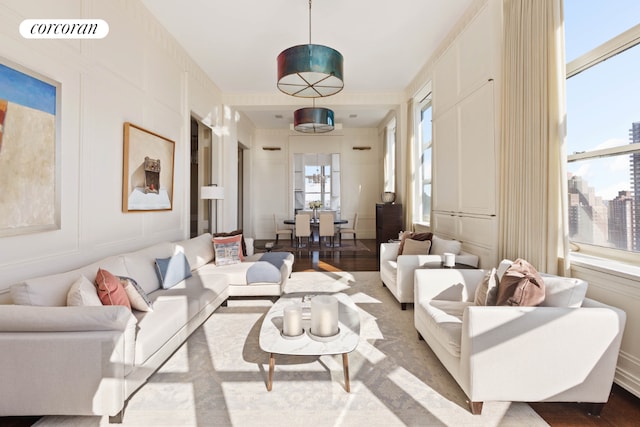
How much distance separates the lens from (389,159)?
8227 millimetres

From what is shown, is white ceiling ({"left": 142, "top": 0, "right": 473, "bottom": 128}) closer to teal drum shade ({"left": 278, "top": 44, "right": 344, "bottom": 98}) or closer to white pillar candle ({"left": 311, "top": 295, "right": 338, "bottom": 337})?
teal drum shade ({"left": 278, "top": 44, "right": 344, "bottom": 98})

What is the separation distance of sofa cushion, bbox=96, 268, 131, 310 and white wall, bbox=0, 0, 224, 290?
555 millimetres

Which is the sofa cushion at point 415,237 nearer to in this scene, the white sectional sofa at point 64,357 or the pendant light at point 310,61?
the pendant light at point 310,61

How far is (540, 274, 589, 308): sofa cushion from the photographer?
181 cm

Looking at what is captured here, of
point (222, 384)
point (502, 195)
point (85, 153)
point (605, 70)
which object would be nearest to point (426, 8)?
A: point (605, 70)

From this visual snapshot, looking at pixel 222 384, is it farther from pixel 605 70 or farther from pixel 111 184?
pixel 605 70

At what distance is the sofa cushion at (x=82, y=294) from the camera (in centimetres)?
183

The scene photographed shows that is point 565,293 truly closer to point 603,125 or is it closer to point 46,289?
point 603,125

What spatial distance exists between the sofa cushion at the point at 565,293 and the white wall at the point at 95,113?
3.56 meters

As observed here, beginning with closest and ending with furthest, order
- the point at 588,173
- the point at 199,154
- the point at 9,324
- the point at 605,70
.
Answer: the point at 9,324 < the point at 605,70 < the point at 588,173 < the point at 199,154

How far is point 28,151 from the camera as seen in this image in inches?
82.6

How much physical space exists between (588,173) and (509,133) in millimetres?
788

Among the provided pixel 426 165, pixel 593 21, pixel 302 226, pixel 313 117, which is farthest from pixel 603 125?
pixel 302 226

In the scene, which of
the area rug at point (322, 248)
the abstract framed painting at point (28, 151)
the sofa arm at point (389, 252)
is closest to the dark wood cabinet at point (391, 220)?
the area rug at point (322, 248)
